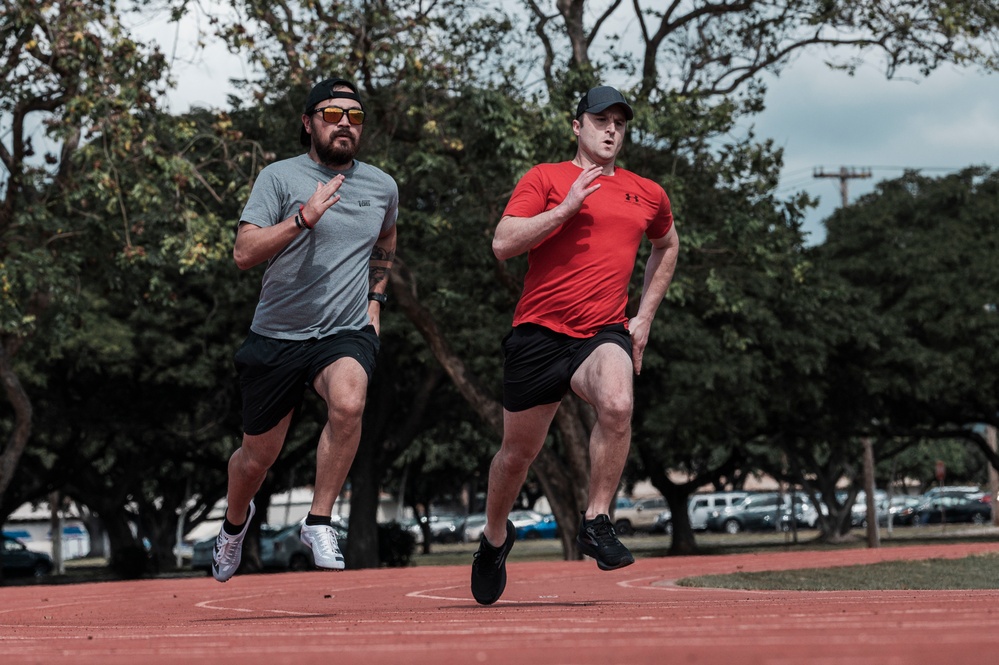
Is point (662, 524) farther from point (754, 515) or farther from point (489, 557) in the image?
point (489, 557)

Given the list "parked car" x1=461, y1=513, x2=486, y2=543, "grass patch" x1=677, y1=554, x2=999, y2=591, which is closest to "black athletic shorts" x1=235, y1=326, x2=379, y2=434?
"grass patch" x1=677, y1=554, x2=999, y2=591

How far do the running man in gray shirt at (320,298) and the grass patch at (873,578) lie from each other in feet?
16.7

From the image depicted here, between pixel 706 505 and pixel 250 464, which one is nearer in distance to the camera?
pixel 250 464

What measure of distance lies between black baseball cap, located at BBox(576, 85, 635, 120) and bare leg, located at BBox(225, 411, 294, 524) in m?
1.89

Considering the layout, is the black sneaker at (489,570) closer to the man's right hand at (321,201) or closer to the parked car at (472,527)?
the man's right hand at (321,201)

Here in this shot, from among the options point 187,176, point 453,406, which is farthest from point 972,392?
point 187,176

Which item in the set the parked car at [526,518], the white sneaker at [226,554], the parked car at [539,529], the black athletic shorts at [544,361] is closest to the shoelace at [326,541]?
the white sneaker at [226,554]

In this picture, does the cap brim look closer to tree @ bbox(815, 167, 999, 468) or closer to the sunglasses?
the sunglasses

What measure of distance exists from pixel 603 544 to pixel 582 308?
1.03m

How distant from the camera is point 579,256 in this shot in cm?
611

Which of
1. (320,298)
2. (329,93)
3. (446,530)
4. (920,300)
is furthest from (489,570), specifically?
(446,530)

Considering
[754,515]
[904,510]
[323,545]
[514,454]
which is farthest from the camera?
[754,515]

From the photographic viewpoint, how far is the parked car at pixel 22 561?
45.9 m

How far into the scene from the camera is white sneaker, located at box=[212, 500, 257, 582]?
6.59m
